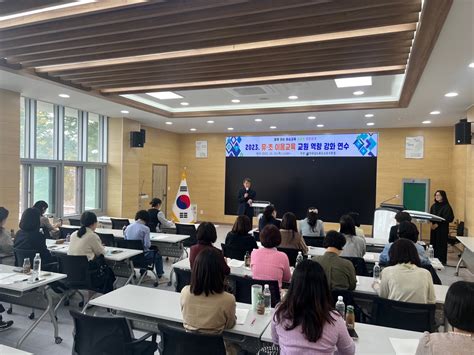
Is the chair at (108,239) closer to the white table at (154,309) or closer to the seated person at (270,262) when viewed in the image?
the white table at (154,309)

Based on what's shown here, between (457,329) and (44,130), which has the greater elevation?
(44,130)

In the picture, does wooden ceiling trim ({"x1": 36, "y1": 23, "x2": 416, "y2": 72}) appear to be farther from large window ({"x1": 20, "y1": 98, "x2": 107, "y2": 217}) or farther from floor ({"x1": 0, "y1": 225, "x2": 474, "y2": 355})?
floor ({"x1": 0, "y1": 225, "x2": 474, "y2": 355})

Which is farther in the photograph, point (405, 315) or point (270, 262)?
point (270, 262)

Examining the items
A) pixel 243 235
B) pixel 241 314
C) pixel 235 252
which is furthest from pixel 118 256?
pixel 241 314

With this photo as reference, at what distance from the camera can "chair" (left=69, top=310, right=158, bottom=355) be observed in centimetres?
203

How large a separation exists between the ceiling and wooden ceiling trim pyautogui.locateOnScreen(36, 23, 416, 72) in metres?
0.10

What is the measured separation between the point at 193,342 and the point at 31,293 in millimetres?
2696

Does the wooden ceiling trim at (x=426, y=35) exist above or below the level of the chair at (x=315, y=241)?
above

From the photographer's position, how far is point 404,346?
1.95 m

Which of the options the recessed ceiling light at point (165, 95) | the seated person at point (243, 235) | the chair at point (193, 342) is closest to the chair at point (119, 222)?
the recessed ceiling light at point (165, 95)

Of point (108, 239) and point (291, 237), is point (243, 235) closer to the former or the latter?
point (291, 237)

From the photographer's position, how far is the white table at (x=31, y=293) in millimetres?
2973

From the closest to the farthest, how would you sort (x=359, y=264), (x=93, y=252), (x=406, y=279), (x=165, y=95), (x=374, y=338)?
(x=374, y=338) < (x=406, y=279) < (x=359, y=264) < (x=93, y=252) < (x=165, y=95)

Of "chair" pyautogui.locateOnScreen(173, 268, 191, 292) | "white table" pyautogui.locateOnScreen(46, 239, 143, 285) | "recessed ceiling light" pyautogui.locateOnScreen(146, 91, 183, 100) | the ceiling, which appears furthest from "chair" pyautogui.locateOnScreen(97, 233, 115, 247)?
"recessed ceiling light" pyautogui.locateOnScreen(146, 91, 183, 100)
